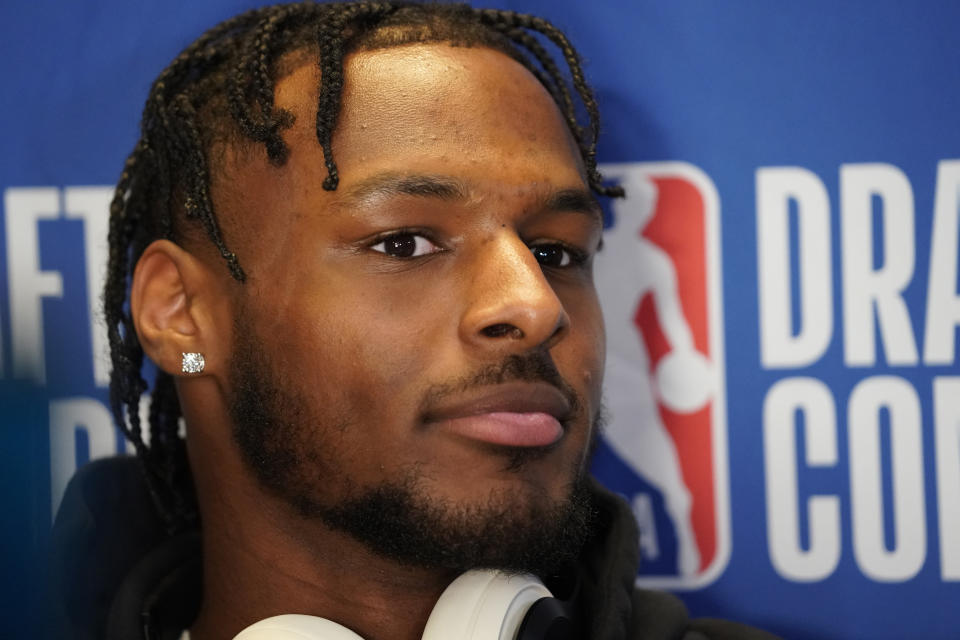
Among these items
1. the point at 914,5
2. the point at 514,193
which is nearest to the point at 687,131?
the point at 914,5

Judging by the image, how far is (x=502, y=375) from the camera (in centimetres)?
121

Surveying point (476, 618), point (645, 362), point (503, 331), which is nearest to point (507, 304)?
point (503, 331)

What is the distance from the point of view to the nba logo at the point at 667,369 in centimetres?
172

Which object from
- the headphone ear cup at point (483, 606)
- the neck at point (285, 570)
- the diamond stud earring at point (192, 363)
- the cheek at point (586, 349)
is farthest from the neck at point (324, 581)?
the cheek at point (586, 349)

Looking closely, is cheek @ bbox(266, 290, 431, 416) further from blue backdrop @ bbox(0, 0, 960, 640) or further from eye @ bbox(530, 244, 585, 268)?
blue backdrop @ bbox(0, 0, 960, 640)

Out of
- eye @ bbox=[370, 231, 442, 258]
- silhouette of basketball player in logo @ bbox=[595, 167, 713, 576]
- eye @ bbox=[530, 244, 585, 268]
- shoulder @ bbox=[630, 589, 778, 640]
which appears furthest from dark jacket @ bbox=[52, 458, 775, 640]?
eye @ bbox=[370, 231, 442, 258]

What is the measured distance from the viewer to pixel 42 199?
5.70 ft

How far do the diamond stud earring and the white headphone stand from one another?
0.37 m

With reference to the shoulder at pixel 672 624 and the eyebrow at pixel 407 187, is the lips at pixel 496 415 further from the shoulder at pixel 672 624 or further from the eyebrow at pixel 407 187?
the shoulder at pixel 672 624

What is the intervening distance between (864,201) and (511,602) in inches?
36.8

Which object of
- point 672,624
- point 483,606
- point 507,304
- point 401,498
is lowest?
point 672,624

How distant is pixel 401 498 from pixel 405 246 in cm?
31

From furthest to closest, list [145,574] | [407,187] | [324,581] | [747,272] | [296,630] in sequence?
[747,272], [145,574], [324,581], [407,187], [296,630]

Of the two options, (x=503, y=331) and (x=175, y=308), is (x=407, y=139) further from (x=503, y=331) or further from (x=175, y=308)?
(x=175, y=308)
